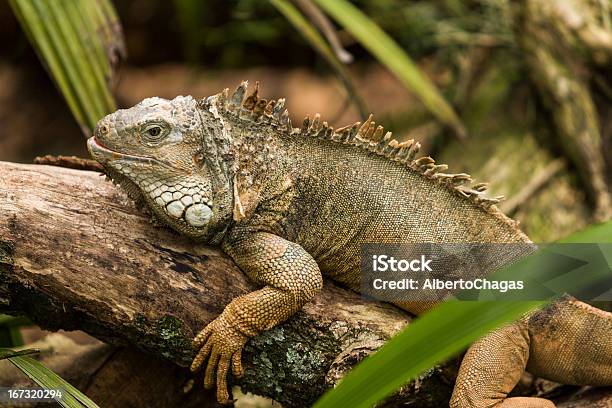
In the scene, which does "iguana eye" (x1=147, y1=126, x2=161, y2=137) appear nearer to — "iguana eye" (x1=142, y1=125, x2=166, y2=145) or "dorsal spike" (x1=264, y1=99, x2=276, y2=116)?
"iguana eye" (x1=142, y1=125, x2=166, y2=145)

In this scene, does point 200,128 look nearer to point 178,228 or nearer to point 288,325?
point 178,228

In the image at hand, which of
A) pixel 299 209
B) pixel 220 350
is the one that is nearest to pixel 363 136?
pixel 299 209

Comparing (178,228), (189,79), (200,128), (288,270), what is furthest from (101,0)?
(189,79)

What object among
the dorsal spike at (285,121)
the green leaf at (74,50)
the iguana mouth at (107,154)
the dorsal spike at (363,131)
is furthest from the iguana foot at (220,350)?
the green leaf at (74,50)

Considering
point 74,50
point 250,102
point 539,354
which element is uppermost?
point 74,50

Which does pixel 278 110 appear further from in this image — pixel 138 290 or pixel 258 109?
pixel 138 290

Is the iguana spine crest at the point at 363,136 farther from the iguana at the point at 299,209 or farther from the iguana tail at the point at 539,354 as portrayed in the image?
the iguana tail at the point at 539,354
